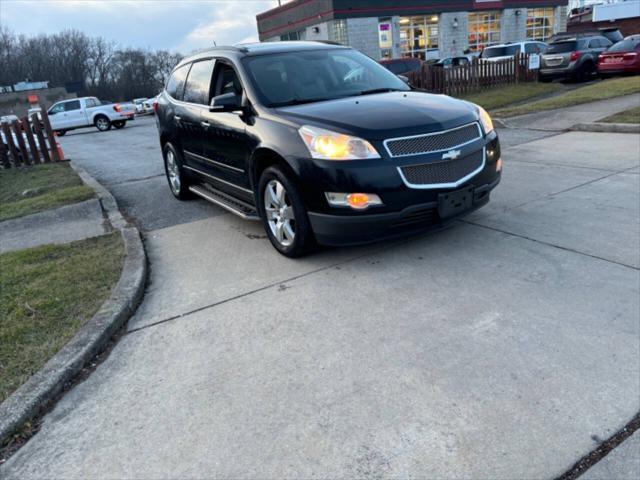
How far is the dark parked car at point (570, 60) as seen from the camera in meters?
17.6

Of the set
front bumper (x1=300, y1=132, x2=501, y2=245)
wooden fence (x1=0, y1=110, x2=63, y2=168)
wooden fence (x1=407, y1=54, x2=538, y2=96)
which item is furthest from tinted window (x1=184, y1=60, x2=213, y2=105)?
wooden fence (x1=407, y1=54, x2=538, y2=96)

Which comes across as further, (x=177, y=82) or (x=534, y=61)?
(x=534, y=61)

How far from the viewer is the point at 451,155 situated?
3.94 m

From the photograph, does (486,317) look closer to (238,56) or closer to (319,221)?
(319,221)

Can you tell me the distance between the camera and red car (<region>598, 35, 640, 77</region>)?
16.7 metres

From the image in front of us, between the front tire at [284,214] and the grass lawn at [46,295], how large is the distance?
1411 mm

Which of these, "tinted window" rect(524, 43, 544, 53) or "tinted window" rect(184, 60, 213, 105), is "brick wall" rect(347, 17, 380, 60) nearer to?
"tinted window" rect(524, 43, 544, 53)

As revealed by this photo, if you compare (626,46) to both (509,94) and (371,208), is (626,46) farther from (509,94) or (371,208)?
(371,208)

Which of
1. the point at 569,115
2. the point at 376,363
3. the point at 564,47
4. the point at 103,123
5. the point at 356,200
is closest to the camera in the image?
the point at 376,363

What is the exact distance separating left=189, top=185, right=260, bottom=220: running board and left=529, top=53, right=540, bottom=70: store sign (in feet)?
52.1

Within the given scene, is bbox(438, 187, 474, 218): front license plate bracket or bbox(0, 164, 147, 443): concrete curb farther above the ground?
bbox(438, 187, 474, 218): front license plate bracket

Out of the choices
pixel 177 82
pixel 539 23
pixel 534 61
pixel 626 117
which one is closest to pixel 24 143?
pixel 177 82

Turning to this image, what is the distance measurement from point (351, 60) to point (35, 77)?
305 feet

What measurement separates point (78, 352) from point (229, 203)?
2577 mm
